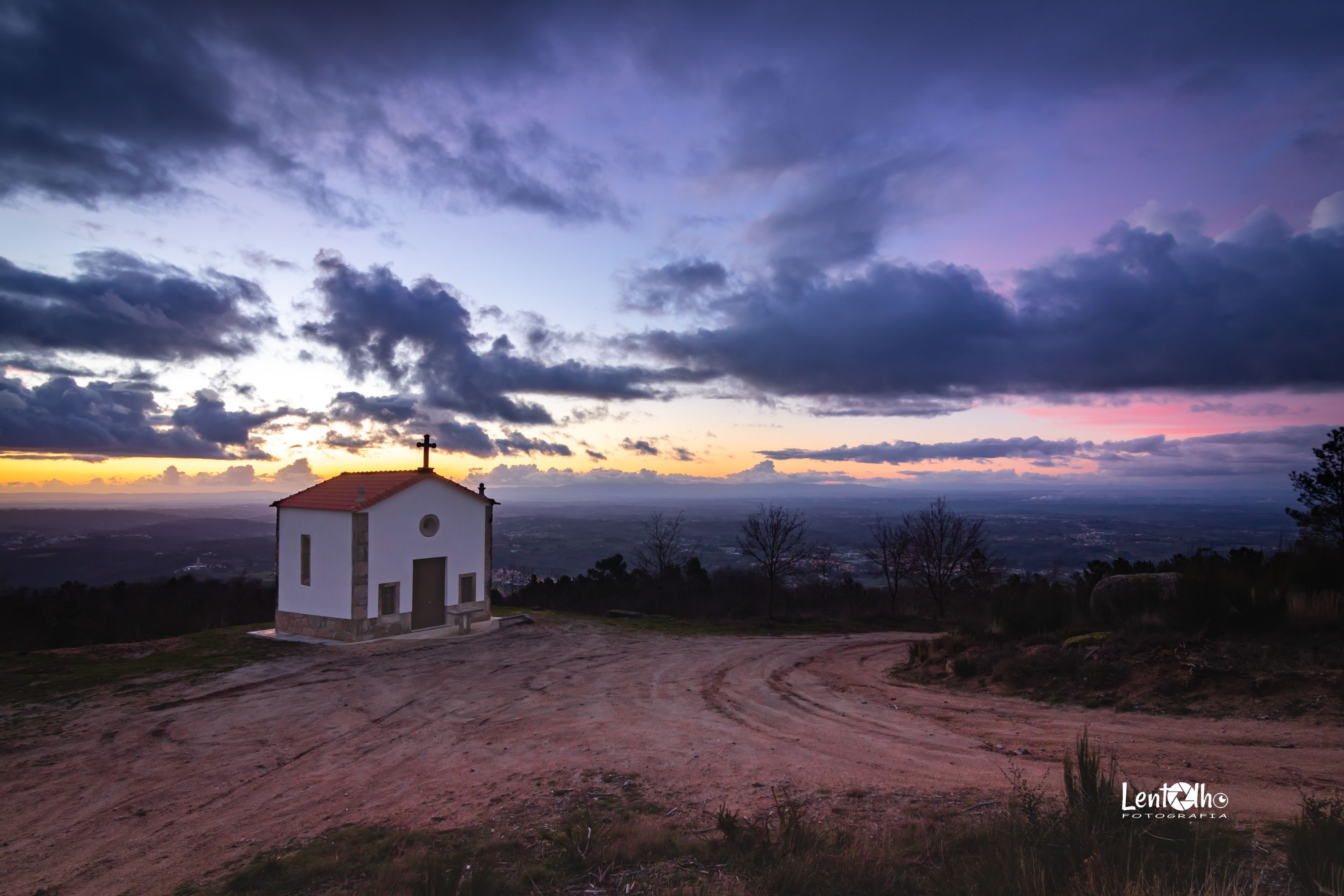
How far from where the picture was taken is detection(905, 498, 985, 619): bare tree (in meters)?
32.0

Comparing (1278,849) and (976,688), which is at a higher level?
(1278,849)

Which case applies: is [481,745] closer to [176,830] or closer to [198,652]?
[176,830]

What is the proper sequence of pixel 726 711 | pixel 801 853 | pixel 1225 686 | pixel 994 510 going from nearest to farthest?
pixel 801 853 → pixel 1225 686 → pixel 726 711 → pixel 994 510

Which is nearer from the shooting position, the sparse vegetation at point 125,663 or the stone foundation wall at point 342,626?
the sparse vegetation at point 125,663

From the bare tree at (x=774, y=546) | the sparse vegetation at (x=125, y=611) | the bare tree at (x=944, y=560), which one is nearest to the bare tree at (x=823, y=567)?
the bare tree at (x=774, y=546)

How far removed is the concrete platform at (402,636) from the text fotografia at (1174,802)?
1846cm

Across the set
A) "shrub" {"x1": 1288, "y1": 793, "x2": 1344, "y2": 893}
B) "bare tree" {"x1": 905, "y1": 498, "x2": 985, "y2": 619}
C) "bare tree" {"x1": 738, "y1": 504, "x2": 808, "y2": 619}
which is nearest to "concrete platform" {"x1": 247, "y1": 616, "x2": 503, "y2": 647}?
"bare tree" {"x1": 738, "y1": 504, "x2": 808, "y2": 619}

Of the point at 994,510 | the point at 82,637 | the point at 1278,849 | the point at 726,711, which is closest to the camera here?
the point at 1278,849

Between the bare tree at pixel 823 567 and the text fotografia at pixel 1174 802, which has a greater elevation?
the text fotografia at pixel 1174 802

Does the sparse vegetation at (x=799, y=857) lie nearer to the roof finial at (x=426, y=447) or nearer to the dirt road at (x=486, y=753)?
the dirt road at (x=486, y=753)

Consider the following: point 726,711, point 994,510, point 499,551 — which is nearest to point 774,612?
point 726,711

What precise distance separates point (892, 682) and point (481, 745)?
8418 millimetres

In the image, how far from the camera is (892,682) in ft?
44.9

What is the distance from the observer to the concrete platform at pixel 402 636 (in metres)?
19.5
